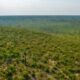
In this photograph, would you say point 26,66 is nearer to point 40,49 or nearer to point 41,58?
point 41,58

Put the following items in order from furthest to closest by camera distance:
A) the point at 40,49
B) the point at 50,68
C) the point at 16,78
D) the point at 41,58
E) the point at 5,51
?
the point at 40,49 < the point at 5,51 < the point at 41,58 < the point at 50,68 < the point at 16,78

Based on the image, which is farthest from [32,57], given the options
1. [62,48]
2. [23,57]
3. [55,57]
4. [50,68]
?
[62,48]

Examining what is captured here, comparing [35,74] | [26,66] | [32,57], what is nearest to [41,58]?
[32,57]

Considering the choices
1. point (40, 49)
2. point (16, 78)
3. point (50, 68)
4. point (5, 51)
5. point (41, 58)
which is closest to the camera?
point (16, 78)

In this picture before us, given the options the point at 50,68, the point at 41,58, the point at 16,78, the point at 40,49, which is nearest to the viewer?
the point at 16,78

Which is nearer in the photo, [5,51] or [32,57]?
[32,57]

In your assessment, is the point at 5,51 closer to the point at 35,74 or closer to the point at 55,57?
the point at 55,57

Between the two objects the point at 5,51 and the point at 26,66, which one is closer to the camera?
the point at 26,66

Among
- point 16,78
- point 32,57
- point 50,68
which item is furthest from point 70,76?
point 32,57
